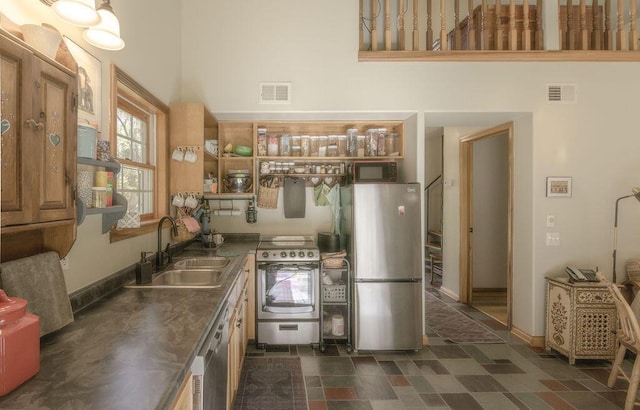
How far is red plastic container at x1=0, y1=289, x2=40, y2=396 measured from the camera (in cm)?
91

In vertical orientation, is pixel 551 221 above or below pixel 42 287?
above

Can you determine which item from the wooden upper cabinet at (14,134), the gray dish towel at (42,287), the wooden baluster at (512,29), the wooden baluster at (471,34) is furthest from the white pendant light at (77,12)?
the wooden baluster at (512,29)

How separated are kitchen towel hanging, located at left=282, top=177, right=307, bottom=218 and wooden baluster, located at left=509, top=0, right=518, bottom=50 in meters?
2.57

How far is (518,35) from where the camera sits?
353 centimetres

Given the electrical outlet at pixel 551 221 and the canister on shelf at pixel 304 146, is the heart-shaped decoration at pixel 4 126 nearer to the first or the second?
the canister on shelf at pixel 304 146

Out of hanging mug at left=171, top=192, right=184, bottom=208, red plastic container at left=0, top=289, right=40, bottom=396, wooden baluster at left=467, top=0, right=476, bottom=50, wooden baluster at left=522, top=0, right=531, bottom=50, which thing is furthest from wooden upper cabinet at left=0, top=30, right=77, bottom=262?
wooden baluster at left=522, top=0, right=531, bottom=50

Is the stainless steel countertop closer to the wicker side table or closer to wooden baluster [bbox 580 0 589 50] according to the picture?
the wicker side table

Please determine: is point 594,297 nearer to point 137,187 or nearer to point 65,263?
point 65,263

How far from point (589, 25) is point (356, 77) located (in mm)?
2501

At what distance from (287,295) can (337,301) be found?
503mm

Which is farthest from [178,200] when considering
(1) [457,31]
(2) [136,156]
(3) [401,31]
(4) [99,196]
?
(1) [457,31]

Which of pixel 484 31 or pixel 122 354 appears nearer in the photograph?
pixel 122 354

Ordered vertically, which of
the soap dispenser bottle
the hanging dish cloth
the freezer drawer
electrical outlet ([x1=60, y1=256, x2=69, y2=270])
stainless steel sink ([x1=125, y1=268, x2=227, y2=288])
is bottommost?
the freezer drawer

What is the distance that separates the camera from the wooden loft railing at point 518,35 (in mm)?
3377
